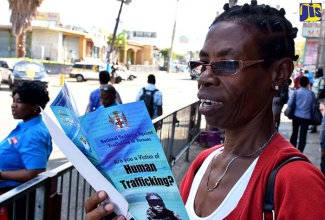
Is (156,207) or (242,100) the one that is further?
(242,100)

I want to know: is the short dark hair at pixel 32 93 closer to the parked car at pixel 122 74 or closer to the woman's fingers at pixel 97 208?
the woman's fingers at pixel 97 208

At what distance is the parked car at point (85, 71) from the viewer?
107 ft

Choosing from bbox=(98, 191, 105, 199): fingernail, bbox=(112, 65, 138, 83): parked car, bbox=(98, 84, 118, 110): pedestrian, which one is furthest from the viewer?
bbox=(112, 65, 138, 83): parked car

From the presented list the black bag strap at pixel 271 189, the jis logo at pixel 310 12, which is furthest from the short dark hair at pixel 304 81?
the black bag strap at pixel 271 189

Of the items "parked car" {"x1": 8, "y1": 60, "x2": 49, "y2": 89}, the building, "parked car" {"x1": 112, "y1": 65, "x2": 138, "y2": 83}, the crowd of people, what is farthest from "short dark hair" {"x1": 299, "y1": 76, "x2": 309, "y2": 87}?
the building

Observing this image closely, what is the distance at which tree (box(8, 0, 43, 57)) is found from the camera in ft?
109

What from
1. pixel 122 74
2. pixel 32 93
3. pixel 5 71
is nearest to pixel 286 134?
pixel 32 93

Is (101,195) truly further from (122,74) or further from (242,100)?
(122,74)

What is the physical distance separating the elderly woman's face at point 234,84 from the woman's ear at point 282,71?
3 centimetres

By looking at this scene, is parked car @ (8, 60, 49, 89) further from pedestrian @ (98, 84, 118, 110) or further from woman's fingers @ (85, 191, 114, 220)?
woman's fingers @ (85, 191, 114, 220)

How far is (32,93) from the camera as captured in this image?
358 centimetres

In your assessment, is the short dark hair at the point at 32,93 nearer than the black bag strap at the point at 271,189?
No

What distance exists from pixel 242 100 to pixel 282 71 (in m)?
0.18

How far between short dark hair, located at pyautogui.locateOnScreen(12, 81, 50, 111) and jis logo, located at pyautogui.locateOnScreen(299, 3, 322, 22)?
11.2m
